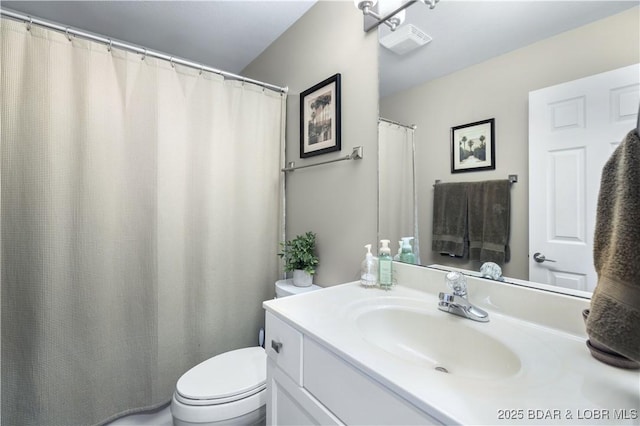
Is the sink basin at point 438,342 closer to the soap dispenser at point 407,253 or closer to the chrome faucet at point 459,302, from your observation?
the chrome faucet at point 459,302

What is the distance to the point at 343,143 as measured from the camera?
4.51 feet

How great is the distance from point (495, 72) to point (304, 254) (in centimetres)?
111

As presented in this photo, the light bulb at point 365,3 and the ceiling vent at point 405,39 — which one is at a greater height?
the light bulb at point 365,3

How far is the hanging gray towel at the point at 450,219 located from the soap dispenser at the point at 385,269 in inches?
6.8

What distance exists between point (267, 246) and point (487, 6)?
150 cm

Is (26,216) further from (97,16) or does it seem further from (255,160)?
(97,16)

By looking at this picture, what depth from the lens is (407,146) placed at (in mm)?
1152

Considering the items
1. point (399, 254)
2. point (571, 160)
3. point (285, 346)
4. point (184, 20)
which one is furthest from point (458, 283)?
point (184, 20)

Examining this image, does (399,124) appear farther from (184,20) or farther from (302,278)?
(184,20)

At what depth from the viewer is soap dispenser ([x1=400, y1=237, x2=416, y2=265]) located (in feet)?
3.67

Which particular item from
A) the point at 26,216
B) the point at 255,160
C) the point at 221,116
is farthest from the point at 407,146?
the point at 26,216

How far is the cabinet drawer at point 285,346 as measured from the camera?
758 mm

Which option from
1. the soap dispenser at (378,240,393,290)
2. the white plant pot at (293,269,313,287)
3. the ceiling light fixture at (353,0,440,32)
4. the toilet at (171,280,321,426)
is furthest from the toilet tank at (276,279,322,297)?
the ceiling light fixture at (353,0,440,32)

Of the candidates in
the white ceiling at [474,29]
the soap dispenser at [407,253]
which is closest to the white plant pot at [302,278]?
the soap dispenser at [407,253]
